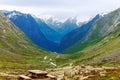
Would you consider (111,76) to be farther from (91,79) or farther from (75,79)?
(75,79)

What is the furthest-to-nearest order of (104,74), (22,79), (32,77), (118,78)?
(32,77), (22,79), (104,74), (118,78)

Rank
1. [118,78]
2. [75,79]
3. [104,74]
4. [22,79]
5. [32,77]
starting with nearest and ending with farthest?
[118,78] → [104,74] → [75,79] → [22,79] → [32,77]

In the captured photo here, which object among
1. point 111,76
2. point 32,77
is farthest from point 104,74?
point 32,77

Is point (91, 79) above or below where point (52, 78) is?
below

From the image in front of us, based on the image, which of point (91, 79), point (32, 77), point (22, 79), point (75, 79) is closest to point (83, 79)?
point (91, 79)

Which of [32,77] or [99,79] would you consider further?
[32,77]

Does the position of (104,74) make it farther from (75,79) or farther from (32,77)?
(32,77)

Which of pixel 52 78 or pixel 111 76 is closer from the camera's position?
pixel 111 76

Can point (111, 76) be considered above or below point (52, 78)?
below

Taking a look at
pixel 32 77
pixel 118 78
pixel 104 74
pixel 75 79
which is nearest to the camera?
pixel 118 78
